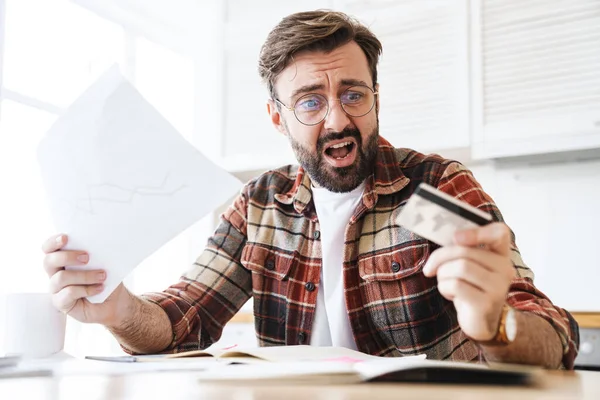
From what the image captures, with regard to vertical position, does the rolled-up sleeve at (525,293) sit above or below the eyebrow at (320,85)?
below

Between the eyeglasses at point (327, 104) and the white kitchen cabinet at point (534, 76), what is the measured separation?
3.79ft

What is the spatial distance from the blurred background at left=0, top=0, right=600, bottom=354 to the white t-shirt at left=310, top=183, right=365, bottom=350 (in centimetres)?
119

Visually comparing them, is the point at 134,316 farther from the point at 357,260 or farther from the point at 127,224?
the point at 357,260

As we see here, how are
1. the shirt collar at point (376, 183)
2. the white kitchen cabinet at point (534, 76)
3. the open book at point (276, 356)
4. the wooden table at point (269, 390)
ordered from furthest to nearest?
the white kitchen cabinet at point (534, 76), the shirt collar at point (376, 183), the open book at point (276, 356), the wooden table at point (269, 390)

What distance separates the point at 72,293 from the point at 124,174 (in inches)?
9.0

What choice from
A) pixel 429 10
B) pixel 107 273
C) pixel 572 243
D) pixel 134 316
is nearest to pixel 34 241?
pixel 134 316

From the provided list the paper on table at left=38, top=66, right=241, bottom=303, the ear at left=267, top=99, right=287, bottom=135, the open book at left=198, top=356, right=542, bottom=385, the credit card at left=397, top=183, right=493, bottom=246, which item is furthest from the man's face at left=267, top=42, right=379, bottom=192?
the open book at left=198, top=356, right=542, bottom=385

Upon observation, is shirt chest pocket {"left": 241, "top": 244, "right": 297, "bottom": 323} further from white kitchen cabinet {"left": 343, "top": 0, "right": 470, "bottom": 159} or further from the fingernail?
white kitchen cabinet {"left": 343, "top": 0, "right": 470, "bottom": 159}

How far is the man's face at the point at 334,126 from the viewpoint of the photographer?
1476 mm

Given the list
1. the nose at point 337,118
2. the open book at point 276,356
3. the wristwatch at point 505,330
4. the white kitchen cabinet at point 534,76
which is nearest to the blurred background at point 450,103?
the white kitchen cabinet at point 534,76

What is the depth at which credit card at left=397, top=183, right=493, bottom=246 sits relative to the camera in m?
0.69

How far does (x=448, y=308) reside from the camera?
1.36m

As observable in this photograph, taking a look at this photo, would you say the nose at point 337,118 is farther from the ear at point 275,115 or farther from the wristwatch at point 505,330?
the wristwatch at point 505,330

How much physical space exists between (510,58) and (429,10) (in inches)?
16.4
